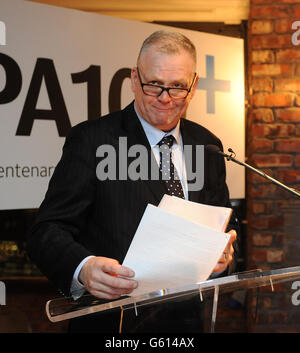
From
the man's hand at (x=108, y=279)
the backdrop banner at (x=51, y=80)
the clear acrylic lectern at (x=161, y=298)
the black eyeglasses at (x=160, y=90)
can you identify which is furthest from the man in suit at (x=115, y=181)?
the backdrop banner at (x=51, y=80)

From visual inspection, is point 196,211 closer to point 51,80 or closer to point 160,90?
point 160,90

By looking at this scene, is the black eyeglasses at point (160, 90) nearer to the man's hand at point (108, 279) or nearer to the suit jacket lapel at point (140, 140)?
the suit jacket lapel at point (140, 140)

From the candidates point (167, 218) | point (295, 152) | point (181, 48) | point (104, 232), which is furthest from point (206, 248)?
point (295, 152)

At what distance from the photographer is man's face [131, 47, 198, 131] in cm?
136

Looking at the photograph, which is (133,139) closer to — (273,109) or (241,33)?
(273,109)

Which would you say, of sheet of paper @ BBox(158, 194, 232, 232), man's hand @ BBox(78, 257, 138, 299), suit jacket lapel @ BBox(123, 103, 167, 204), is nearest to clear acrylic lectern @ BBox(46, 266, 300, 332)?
man's hand @ BBox(78, 257, 138, 299)

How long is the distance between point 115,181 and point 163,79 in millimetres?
311

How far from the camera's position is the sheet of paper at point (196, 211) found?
1.10m

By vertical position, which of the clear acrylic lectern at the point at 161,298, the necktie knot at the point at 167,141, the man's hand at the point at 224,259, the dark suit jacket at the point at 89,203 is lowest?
the clear acrylic lectern at the point at 161,298

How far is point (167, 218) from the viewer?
91 centimetres

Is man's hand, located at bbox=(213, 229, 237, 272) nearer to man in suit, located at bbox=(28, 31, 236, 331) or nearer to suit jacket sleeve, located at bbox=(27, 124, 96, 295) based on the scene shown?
man in suit, located at bbox=(28, 31, 236, 331)

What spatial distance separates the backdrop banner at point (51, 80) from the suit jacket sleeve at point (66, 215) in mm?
1026

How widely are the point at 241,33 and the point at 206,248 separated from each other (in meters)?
2.62
